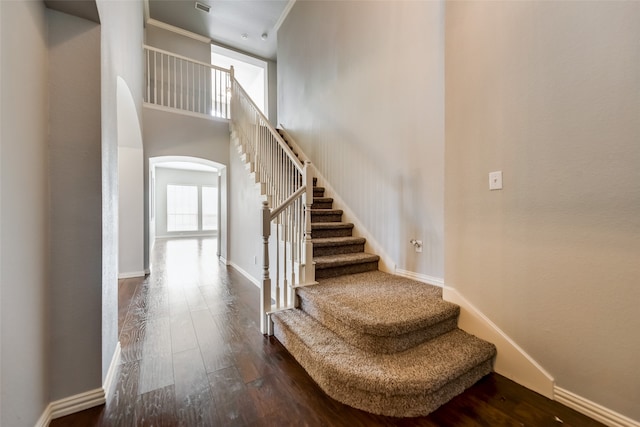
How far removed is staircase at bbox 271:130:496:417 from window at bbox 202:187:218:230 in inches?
377

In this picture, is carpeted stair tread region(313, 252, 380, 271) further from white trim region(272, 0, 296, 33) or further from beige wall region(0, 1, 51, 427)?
white trim region(272, 0, 296, 33)

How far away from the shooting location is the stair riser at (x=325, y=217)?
3247mm

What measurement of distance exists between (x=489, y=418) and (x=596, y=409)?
0.53 metres

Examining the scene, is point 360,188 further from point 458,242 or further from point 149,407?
point 149,407

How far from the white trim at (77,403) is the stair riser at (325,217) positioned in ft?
7.72

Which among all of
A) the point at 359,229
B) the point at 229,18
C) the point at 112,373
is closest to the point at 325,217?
the point at 359,229

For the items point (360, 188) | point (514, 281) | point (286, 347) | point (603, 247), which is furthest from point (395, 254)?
point (603, 247)

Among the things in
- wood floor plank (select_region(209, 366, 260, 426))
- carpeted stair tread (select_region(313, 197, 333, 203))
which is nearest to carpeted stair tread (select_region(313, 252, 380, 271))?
carpeted stair tread (select_region(313, 197, 333, 203))

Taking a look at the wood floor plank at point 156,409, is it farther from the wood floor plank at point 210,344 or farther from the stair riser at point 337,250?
the stair riser at point 337,250

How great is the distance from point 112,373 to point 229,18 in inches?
243

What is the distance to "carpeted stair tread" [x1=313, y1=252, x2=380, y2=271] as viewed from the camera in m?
2.51

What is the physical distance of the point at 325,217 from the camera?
332 cm

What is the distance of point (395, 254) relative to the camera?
2.72 meters

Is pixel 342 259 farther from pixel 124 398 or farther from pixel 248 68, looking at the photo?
pixel 248 68
